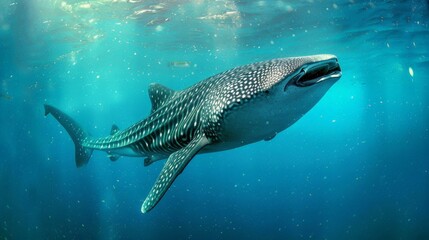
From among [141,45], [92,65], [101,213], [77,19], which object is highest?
[77,19]

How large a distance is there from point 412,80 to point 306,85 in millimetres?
43093

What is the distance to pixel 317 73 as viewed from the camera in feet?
11.3

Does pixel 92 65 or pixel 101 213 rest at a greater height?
pixel 92 65

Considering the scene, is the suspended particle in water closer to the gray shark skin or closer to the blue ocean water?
the blue ocean water

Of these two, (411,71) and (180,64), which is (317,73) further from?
(411,71)

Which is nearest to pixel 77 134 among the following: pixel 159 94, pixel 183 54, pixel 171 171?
pixel 159 94

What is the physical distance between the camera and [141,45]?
2231cm

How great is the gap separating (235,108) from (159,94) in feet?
8.90

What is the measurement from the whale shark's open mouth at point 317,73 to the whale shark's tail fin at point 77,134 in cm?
667

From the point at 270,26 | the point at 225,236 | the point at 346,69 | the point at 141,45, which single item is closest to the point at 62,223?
the point at 225,236

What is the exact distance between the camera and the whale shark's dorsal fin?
613 cm

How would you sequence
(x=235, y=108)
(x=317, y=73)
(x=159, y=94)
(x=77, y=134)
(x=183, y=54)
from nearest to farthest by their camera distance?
(x=317, y=73) < (x=235, y=108) < (x=159, y=94) < (x=77, y=134) < (x=183, y=54)

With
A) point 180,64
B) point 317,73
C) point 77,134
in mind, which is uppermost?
point 317,73

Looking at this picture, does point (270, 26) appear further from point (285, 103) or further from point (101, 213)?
point (101, 213)
